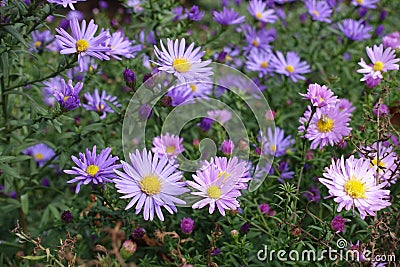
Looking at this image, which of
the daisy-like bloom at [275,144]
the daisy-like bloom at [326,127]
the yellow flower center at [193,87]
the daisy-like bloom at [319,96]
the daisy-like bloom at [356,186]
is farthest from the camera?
the yellow flower center at [193,87]

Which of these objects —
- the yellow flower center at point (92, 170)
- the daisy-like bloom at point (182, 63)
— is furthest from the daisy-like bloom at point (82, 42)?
the yellow flower center at point (92, 170)

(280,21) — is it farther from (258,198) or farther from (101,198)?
(101,198)

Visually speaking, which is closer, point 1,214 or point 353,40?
Result: point 1,214

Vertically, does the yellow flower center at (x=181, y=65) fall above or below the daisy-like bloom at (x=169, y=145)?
above

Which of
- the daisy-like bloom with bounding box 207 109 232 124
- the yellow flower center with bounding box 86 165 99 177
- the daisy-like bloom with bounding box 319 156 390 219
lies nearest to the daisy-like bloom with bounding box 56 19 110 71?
the yellow flower center with bounding box 86 165 99 177

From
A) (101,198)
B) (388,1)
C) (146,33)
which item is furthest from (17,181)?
(388,1)

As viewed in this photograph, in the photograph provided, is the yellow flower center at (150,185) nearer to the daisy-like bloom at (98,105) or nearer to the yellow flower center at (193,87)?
the daisy-like bloom at (98,105)
